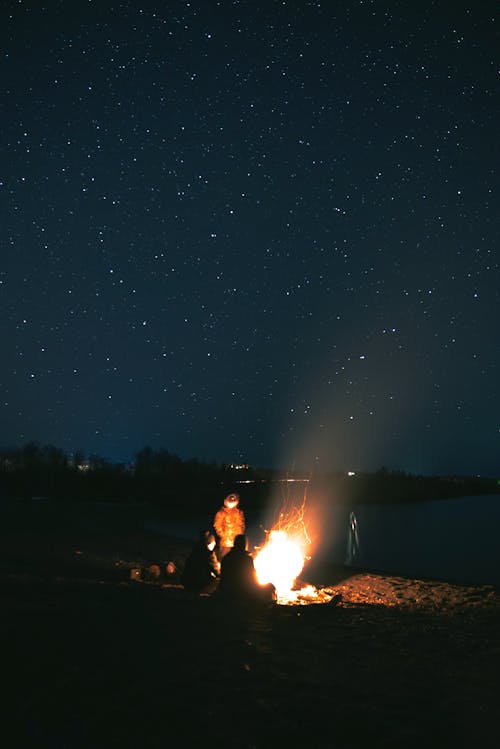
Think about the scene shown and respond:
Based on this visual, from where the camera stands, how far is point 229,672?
21.1ft

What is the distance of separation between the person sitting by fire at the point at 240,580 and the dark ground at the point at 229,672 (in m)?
0.70

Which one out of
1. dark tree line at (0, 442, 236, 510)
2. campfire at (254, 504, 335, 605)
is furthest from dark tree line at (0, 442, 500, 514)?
campfire at (254, 504, 335, 605)

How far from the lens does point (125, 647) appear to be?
23.1ft

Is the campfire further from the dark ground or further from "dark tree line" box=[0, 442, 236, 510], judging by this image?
"dark tree line" box=[0, 442, 236, 510]

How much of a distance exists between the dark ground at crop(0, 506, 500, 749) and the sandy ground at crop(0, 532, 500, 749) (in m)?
0.02

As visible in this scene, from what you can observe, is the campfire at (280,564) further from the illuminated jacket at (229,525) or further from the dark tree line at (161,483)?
the dark tree line at (161,483)

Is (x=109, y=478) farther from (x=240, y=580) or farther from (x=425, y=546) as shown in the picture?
(x=240, y=580)

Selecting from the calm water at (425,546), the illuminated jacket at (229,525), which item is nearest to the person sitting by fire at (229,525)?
the illuminated jacket at (229,525)

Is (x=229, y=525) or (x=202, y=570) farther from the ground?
(x=229, y=525)

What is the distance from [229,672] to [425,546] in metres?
34.8

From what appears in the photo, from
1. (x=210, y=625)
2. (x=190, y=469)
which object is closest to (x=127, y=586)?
(x=210, y=625)

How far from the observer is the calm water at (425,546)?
29.1m

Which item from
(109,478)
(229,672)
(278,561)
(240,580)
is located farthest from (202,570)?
(109,478)

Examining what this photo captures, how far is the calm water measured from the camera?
29.1 metres
